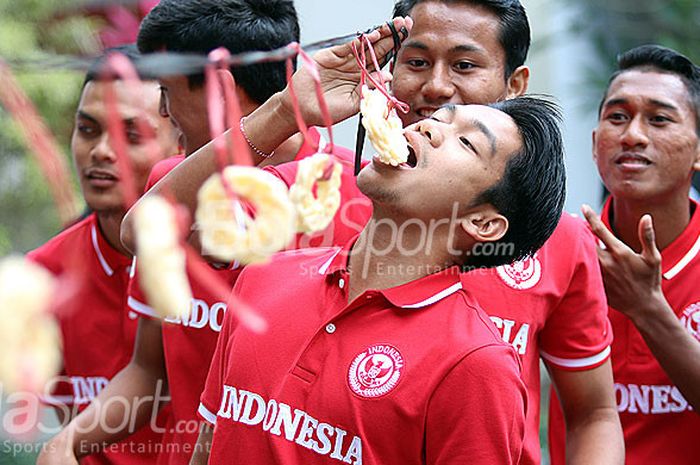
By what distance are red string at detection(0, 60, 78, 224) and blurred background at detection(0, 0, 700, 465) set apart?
1.05 metres

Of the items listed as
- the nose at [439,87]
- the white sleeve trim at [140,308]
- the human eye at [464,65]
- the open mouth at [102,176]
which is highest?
the human eye at [464,65]

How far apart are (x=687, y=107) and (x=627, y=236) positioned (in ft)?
1.11

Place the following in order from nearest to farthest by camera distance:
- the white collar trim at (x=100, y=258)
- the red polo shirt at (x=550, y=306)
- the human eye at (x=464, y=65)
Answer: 1. the red polo shirt at (x=550, y=306)
2. the human eye at (x=464, y=65)
3. the white collar trim at (x=100, y=258)

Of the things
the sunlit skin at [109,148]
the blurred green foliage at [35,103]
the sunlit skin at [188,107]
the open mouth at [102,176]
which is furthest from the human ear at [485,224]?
the blurred green foliage at [35,103]

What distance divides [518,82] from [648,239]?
16.0 inches

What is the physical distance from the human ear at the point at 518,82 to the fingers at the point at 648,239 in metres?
0.35

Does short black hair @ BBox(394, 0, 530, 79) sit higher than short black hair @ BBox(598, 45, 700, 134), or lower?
higher

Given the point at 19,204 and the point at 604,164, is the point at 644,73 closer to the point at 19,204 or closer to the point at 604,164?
the point at 604,164

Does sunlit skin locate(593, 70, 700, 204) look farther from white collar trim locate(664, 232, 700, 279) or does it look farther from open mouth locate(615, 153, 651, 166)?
white collar trim locate(664, 232, 700, 279)

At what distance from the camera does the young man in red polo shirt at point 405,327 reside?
152 cm

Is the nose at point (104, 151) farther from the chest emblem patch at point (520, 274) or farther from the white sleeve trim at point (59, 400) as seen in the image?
the chest emblem patch at point (520, 274)

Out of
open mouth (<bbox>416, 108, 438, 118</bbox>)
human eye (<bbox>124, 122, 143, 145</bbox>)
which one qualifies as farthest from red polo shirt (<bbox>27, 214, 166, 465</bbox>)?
open mouth (<bbox>416, 108, 438, 118</bbox>)

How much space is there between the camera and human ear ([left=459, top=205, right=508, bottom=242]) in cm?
171

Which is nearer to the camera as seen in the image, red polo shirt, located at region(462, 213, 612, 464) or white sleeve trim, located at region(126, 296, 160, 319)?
red polo shirt, located at region(462, 213, 612, 464)
